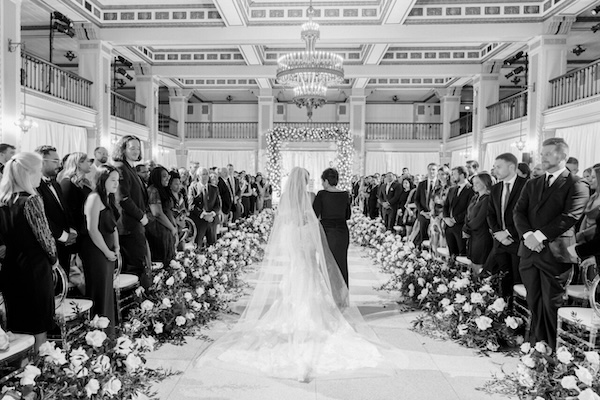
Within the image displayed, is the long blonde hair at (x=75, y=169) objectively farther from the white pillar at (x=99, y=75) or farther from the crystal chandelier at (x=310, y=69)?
the white pillar at (x=99, y=75)

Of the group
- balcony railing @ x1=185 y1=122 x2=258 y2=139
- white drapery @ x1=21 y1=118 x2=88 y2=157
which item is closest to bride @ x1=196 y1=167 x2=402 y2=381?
white drapery @ x1=21 y1=118 x2=88 y2=157

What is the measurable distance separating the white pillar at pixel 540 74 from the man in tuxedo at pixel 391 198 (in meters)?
4.07

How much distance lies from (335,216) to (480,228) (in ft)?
5.35

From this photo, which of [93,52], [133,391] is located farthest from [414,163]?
[133,391]

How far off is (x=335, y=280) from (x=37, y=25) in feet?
46.7

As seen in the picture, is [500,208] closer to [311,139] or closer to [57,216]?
[57,216]

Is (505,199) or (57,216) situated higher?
(505,199)

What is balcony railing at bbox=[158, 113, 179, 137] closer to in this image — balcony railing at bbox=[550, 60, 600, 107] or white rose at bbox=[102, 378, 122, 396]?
balcony railing at bbox=[550, 60, 600, 107]

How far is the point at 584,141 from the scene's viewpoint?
14008mm

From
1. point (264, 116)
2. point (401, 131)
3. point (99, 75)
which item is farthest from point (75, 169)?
point (401, 131)

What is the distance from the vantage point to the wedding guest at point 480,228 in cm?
587

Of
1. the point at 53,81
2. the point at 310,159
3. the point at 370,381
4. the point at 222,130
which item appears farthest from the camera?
the point at 310,159

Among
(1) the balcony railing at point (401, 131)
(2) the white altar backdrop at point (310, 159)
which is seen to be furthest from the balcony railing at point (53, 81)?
(1) the balcony railing at point (401, 131)

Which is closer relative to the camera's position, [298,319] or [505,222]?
[298,319]
